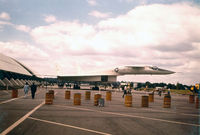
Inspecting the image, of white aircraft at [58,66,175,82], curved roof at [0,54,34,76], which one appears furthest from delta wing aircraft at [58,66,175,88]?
curved roof at [0,54,34,76]

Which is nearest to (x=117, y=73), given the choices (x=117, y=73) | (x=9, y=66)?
(x=117, y=73)

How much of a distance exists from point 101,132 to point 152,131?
1961 mm

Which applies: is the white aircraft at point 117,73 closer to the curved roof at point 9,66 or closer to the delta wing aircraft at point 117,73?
the delta wing aircraft at point 117,73

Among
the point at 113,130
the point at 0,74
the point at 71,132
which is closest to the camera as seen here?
the point at 71,132

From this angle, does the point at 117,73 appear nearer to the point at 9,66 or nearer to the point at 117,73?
the point at 117,73

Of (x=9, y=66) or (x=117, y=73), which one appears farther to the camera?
(x=9, y=66)

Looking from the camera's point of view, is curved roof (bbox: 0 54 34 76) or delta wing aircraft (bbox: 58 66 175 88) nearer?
delta wing aircraft (bbox: 58 66 175 88)

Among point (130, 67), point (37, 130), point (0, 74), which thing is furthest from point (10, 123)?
point (0, 74)

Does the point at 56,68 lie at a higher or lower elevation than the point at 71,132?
higher

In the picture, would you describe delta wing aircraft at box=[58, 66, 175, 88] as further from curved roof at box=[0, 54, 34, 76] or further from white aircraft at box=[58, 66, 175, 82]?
curved roof at box=[0, 54, 34, 76]

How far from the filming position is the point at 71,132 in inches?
258

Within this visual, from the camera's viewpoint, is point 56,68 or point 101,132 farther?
point 56,68

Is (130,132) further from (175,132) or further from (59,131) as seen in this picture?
(59,131)

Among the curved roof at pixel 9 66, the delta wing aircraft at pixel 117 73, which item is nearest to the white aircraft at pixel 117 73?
the delta wing aircraft at pixel 117 73
